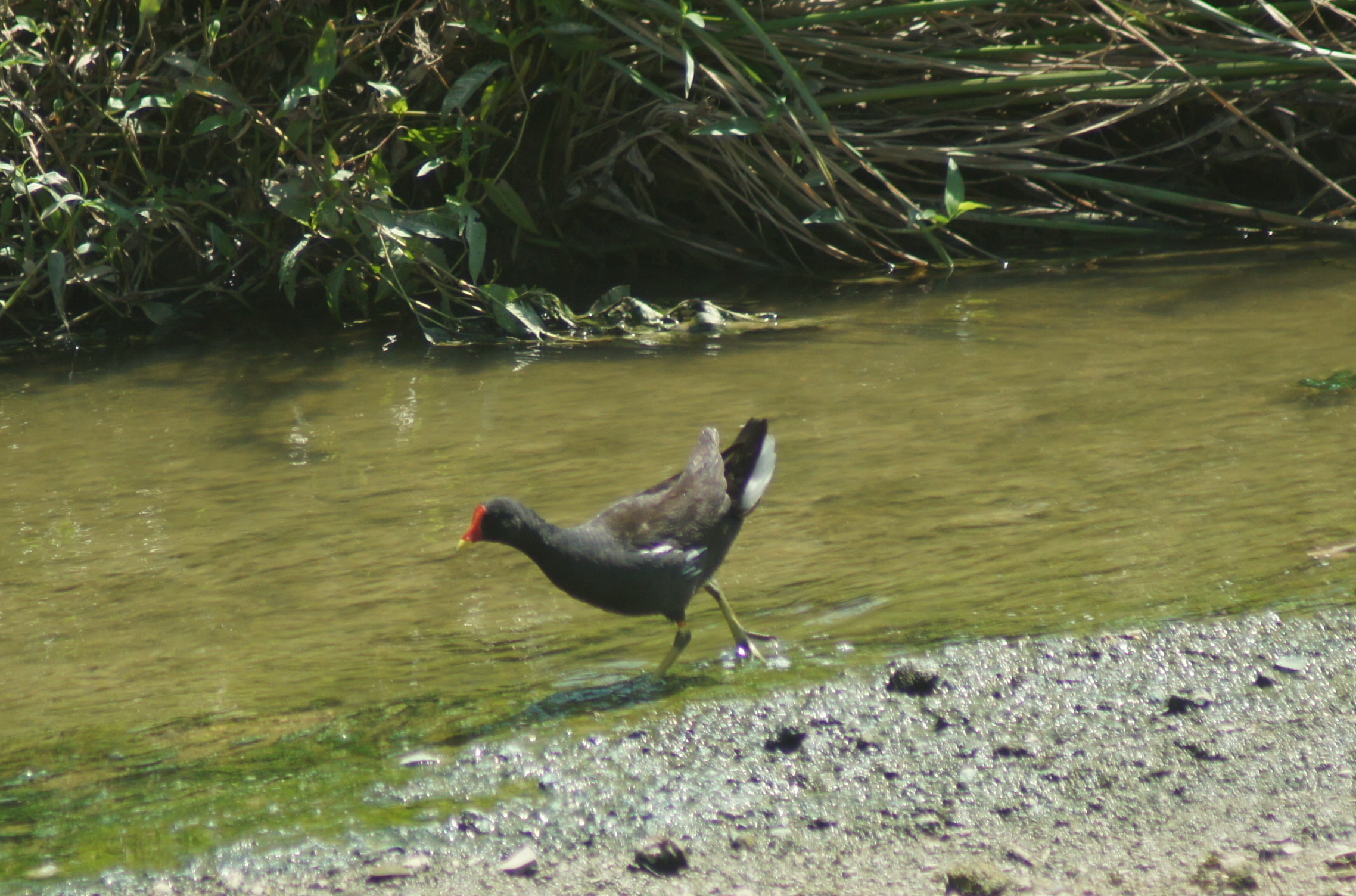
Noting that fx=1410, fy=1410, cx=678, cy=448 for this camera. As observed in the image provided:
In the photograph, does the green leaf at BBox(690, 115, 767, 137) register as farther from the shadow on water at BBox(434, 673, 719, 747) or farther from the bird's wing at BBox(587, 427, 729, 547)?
the shadow on water at BBox(434, 673, 719, 747)

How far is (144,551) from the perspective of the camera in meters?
3.82

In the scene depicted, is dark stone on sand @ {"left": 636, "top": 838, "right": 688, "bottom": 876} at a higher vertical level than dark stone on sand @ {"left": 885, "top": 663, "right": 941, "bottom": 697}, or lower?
lower

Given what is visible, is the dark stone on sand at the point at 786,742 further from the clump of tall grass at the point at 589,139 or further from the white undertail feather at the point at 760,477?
the clump of tall grass at the point at 589,139

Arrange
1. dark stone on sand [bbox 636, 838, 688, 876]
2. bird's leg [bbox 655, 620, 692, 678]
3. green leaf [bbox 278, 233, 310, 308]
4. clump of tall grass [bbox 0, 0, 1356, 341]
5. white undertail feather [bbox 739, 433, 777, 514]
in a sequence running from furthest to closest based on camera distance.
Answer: clump of tall grass [bbox 0, 0, 1356, 341] < green leaf [bbox 278, 233, 310, 308] < white undertail feather [bbox 739, 433, 777, 514] < bird's leg [bbox 655, 620, 692, 678] < dark stone on sand [bbox 636, 838, 688, 876]

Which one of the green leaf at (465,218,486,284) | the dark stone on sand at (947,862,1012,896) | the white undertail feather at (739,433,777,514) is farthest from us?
the green leaf at (465,218,486,284)

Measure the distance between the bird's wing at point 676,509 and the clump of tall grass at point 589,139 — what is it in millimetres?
2597

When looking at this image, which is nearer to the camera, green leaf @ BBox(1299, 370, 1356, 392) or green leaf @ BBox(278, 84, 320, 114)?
green leaf @ BBox(1299, 370, 1356, 392)

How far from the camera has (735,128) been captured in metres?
6.18

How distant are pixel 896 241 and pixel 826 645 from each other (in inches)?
182

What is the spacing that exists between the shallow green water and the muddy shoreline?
0.14m

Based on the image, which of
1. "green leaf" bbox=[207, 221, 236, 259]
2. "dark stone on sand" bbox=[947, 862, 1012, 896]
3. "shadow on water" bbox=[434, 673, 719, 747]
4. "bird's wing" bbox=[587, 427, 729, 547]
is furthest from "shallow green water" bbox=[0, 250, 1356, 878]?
"dark stone on sand" bbox=[947, 862, 1012, 896]

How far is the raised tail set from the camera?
10.8 ft

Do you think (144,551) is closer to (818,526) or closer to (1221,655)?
(818,526)

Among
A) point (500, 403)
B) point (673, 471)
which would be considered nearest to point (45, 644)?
point (673, 471)
